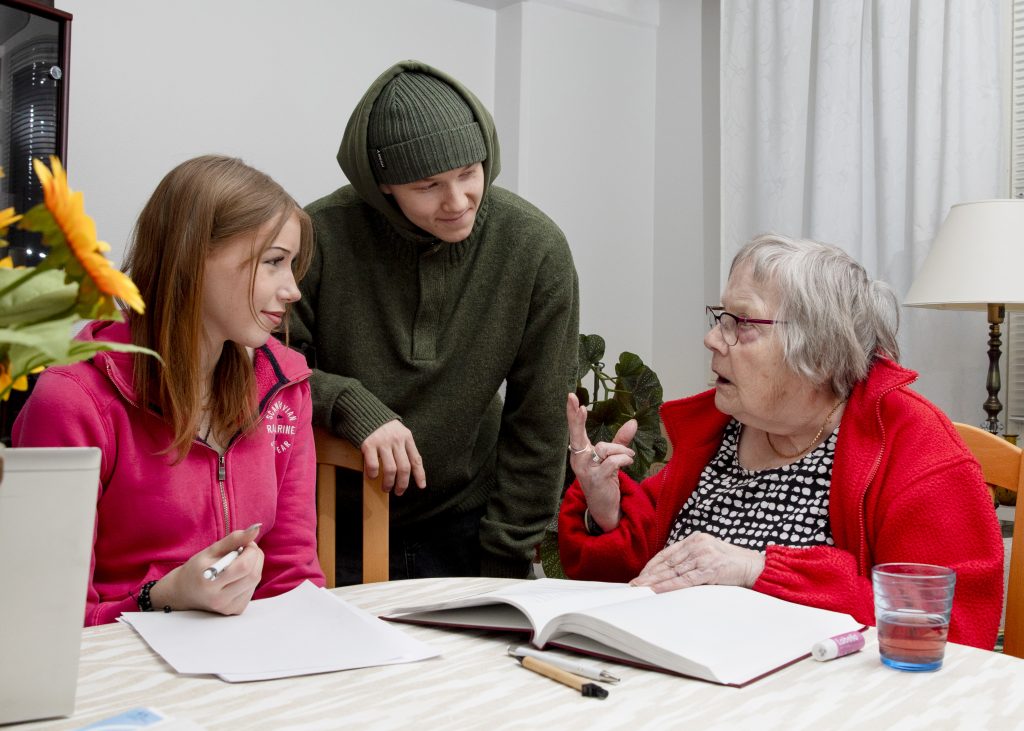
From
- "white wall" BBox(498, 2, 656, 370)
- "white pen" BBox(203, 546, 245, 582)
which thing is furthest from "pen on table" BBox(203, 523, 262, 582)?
"white wall" BBox(498, 2, 656, 370)

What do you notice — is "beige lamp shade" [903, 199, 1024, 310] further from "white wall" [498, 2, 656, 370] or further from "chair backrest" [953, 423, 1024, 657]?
"white wall" [498, 2, 656, 370]

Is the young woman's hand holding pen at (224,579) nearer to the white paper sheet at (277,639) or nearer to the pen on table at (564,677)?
the white paper sheet at (277,639)

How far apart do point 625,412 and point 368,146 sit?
5.42 ft

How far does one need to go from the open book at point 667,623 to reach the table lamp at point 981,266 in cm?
159

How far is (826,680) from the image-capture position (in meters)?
0.96

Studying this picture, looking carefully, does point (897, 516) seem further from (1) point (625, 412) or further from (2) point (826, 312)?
(1) point (625, 412)

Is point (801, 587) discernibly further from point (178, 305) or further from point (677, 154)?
point (677, 154)

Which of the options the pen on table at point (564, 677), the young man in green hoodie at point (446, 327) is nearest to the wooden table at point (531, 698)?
the pen on table at point (564, 677)

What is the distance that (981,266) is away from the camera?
249cm

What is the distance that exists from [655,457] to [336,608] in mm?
2274

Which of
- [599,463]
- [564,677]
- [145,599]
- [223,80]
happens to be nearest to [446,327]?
[599,463]

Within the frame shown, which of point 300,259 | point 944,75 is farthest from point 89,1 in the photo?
point 944,75

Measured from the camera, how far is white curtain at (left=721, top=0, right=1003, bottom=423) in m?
2.88

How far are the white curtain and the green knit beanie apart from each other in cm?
169
